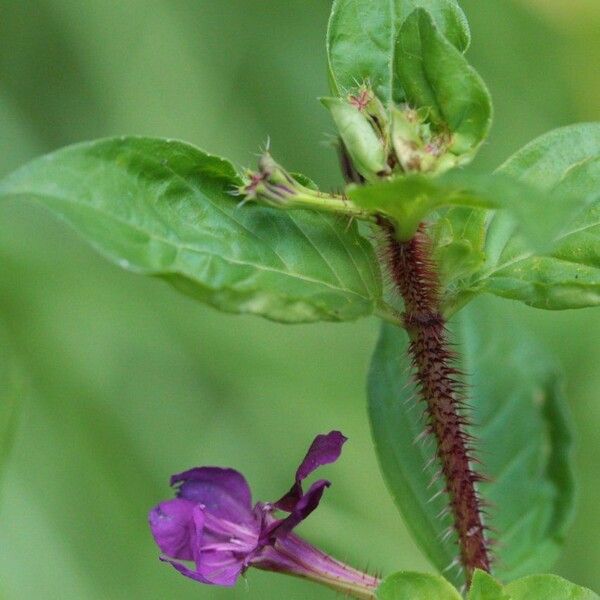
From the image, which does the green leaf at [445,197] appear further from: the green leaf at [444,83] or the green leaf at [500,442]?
the green leaf at [500,442]

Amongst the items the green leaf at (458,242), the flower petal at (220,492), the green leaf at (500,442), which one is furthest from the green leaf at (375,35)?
the flower petal at (220,492)

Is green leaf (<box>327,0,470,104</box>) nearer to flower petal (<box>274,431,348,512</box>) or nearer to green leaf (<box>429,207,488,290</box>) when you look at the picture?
green leaf (<box>429,207,488,290</box>)

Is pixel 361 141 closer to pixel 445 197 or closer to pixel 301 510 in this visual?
pixel 445 197

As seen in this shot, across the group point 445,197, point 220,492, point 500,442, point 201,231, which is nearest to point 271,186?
point 201,231

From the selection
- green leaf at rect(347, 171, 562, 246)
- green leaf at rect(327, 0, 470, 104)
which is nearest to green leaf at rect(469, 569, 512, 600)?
green leaf at rect(347, 171, 562, 246)

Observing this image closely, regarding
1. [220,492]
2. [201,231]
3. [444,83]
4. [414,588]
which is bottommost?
[414,588]

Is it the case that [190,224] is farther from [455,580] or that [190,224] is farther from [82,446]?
[82,446]

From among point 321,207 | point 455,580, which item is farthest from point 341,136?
point 455,580
